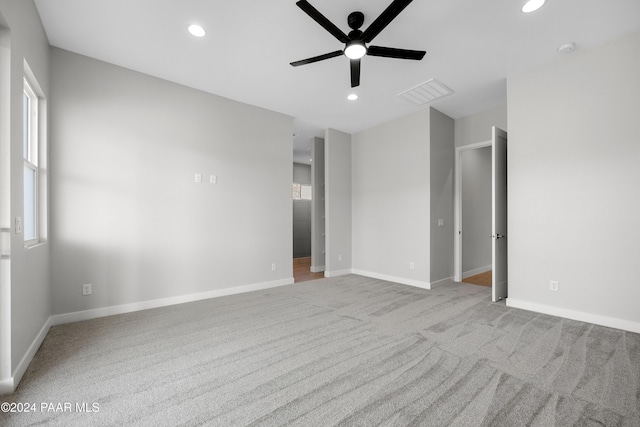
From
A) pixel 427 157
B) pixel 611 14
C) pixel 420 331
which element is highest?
pixel 611 14

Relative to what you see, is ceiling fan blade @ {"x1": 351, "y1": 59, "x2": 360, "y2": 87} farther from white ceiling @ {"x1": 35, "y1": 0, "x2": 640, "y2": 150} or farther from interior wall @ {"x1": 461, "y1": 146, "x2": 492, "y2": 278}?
interior wall @ {"x1": 461, "y1": 146, "x2": 492, "y2": 278}

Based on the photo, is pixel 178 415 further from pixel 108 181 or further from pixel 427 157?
pixel 427 157

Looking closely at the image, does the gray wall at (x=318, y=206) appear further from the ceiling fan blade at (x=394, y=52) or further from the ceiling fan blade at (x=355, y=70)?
the ceiling fan blade at (x=394, y=52)

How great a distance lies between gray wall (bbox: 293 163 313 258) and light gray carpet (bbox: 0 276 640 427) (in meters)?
4.93

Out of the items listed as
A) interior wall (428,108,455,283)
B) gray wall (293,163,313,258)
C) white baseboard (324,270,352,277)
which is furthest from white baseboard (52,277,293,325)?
gray wall (293,163,313,258)

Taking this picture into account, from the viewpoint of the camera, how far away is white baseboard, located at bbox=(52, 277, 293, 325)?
3.05 m

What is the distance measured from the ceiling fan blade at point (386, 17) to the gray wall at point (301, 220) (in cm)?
616

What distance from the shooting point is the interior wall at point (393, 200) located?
4708mm

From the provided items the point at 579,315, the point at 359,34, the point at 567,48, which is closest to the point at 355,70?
the point at 359,34

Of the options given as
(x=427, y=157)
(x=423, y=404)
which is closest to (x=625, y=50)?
(x=427, y=157)

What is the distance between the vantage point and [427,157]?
182 inches

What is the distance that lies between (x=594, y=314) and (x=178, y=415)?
13.0ft

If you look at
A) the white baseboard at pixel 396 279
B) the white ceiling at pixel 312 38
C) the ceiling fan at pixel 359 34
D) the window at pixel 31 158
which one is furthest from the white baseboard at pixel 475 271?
the window at pixel 31 158

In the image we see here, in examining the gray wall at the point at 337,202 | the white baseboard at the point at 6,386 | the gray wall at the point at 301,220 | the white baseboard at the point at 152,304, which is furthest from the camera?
the gray wall at the point at 301,220
